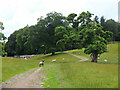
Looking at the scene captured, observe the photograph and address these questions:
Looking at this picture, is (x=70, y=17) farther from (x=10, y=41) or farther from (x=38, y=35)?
(x=10, y=41)

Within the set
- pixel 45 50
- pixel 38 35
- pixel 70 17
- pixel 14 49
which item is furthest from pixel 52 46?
pixel 14 49

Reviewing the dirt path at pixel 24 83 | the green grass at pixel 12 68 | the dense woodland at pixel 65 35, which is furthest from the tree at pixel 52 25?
the dirt path at pixel 24 83

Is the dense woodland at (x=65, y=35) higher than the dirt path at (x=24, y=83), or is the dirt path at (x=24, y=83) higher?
the dense woodland at (x=65, y=35)

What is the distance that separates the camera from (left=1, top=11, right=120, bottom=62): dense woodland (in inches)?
1571

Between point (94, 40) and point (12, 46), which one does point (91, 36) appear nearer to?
point (94, 40)

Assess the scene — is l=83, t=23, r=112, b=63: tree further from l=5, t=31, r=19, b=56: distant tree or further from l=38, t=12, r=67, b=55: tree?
l=5, t=31, r=19, b=56: distant tree

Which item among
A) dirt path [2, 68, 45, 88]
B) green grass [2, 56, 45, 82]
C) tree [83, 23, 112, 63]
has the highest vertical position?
tree [83, 23, 112, 63]

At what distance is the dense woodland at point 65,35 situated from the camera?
39.9m

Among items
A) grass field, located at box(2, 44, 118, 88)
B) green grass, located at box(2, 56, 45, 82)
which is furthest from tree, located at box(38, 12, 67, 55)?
grass field, located at box(2, 44, 118, 88)


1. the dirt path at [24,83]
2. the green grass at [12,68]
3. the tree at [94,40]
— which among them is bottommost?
the green grass at [12,68]

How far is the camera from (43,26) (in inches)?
2864

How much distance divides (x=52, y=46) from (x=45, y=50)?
12.6ft

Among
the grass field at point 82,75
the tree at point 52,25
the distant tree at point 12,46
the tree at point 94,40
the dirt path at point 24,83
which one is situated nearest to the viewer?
the grass field at point 82,75

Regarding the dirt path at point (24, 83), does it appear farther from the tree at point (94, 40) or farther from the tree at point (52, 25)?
the tree at point (52, 25)
